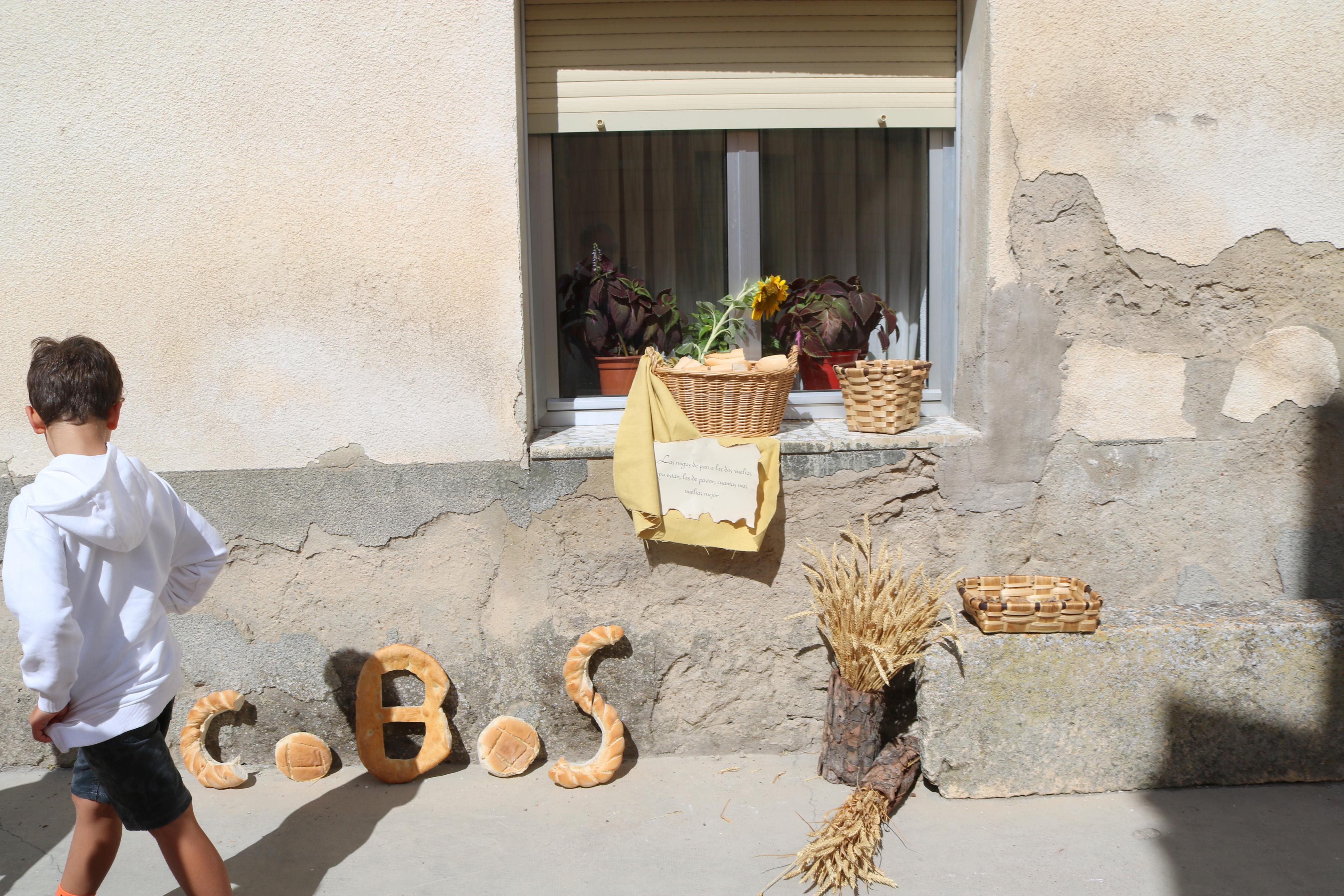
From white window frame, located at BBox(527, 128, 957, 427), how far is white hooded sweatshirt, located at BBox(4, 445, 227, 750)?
5.18 ft

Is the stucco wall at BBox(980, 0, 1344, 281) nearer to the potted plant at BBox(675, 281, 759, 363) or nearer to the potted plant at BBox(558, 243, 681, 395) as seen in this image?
the potted plant at BBox(675, 281, 759, 363)

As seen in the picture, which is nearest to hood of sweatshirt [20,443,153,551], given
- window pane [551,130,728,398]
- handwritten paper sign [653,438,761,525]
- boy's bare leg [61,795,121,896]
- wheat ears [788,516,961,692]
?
boy's bare leg [61,795,121,896]

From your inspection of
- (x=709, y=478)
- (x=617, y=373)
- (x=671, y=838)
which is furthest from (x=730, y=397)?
(x=671, y=838)

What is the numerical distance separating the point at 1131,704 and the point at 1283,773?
0.59 m

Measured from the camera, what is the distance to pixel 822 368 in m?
3.66

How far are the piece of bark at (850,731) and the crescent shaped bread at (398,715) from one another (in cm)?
130

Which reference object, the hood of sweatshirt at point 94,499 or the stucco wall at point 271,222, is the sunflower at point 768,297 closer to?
the stucco wall at point 271,222

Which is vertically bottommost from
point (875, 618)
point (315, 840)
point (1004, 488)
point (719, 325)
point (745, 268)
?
point (315, 840)

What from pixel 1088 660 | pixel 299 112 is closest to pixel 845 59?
pixel 299 112

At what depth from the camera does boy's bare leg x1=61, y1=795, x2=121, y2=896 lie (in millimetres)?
2213

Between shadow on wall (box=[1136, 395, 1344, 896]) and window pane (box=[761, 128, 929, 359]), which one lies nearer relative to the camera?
shadow on wall (box=[1136, 395, 1344, 896])

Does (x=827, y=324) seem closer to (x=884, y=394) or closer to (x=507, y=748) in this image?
(x=884, y=394)

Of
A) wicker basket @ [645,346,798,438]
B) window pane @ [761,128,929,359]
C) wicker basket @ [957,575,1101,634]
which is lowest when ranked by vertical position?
wicker basket @ [957,575,1101,634]

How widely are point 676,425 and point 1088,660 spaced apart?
4.93 feet
